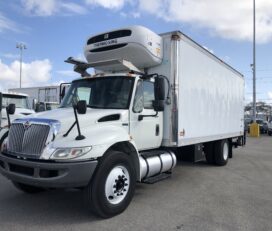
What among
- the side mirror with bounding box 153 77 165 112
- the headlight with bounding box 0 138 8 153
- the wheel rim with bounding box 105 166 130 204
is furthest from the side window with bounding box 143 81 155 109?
the headlight with bounding box 0 138 8 153

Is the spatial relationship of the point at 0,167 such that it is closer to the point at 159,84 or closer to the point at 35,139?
the point at 35,139

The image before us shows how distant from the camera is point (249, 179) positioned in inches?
354

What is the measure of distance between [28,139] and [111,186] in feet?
5.19

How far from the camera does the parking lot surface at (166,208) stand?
519 cm

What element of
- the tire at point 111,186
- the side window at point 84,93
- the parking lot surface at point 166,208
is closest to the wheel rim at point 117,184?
the tire at point 111,186

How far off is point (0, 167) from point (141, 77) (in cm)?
320

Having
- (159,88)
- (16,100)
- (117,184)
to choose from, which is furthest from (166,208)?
(16,100)

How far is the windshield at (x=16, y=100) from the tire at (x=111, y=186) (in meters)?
9.56

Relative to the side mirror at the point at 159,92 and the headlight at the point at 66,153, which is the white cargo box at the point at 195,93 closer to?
the side mirror at the point at 159,92

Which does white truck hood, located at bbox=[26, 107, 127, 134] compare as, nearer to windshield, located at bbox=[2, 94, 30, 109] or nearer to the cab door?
the cab door

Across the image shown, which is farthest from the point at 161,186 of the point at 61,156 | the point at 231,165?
the point at 231,165

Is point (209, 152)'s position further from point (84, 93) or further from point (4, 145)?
point (4, 145)

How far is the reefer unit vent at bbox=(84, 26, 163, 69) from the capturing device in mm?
7059

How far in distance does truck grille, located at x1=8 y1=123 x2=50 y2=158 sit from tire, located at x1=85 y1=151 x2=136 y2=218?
3.28 ft
